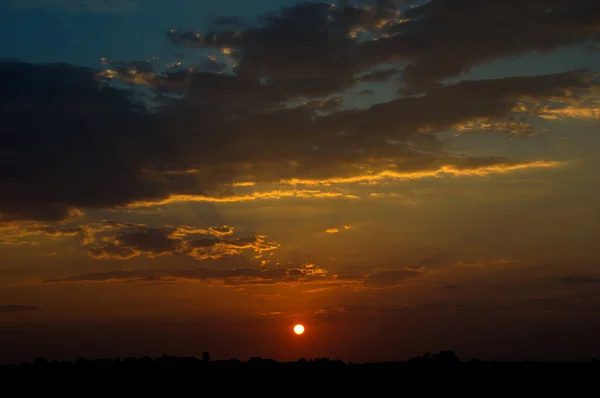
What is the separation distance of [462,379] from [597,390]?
7132 millimetres

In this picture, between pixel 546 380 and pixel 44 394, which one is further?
pixel 546 380

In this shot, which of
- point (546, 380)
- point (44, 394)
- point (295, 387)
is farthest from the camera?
point (546, 380)

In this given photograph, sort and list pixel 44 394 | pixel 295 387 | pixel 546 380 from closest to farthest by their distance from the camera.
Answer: pixel 44 394
pixel 295 387
pixel 546 380

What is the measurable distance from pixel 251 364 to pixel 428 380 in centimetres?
1022

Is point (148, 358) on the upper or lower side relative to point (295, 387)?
upper

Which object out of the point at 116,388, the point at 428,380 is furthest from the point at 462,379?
the point at 116,388

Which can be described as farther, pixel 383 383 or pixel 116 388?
pixel 383 383

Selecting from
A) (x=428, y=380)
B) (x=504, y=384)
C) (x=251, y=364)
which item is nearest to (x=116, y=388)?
(x=251, y=364)

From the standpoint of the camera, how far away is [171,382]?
128 ft

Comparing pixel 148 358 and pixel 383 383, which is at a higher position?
pixel 148 358

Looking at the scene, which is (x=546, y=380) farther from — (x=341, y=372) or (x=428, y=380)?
(x=341, y=372)

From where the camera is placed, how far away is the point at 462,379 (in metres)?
42.1

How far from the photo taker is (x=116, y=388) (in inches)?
1502

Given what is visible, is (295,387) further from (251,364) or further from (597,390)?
(597,390)
